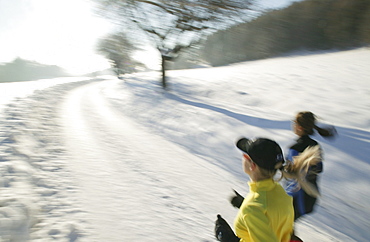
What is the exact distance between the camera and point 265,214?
3.85ft

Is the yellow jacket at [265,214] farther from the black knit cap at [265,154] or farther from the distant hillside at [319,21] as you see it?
the distant hillside at [319,21]

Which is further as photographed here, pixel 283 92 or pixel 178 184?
pixel 283 92

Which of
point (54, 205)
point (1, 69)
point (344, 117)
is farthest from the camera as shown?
point (1, 69)

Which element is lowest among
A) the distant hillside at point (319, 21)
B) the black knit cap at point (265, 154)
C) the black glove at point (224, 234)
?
the black glove at point (224, 234)

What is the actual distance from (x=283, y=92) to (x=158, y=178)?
28.5ft

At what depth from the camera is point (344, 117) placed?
7.10 m

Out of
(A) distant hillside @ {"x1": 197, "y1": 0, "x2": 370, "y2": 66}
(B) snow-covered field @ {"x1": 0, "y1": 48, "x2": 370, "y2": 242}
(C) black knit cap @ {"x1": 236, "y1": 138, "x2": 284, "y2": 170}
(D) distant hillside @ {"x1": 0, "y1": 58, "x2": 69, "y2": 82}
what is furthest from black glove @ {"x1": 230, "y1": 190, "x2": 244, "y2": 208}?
(D) distant hillside @ {"x1": 0, "y1": 58, "x2": 69, "y2": 82}

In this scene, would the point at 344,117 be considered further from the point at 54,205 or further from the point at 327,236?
the point at 54,205

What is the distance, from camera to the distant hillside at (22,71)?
7231 cm

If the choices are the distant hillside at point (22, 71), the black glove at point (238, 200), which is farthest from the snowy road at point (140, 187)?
the distant hillside at point (22, 71)

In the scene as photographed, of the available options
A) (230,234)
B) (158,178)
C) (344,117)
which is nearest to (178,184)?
(158,178)

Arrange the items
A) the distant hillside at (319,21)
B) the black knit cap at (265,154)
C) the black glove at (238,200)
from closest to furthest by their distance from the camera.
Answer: the black knit cap at (265,154)
the black glove at (238,200)
the distant hillside at (319,21)

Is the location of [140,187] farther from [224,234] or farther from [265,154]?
[265,154]

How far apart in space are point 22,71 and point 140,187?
94779 mm
